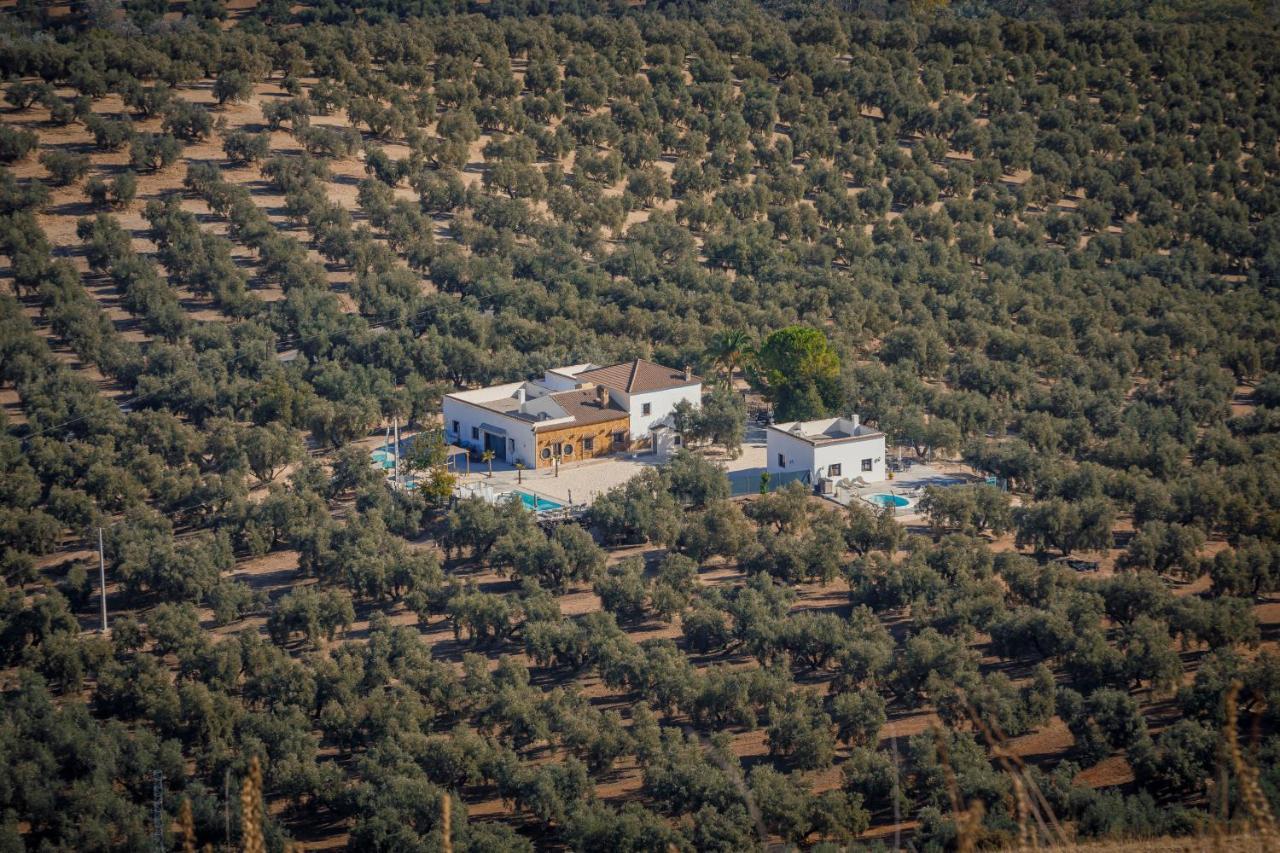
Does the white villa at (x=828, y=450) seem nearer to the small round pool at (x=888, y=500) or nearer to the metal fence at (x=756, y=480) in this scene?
the metal fence at (x=756, y=480)

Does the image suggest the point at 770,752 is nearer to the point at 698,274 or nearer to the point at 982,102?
the point at 698,274

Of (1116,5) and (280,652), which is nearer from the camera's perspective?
(280,652)

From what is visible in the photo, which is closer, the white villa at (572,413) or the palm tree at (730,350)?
the white villa at (572,413)

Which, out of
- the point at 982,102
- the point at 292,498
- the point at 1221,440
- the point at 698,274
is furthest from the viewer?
the point at 982,102

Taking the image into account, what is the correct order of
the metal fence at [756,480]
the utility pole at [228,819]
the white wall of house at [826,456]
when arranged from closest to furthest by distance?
the utility pole at [228,819]
the metal fence at [756,480]
the white wall of house at [826,456]

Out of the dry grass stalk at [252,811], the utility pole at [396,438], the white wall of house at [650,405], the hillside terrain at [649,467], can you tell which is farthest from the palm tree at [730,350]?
the dry grass stalk at [252,811]

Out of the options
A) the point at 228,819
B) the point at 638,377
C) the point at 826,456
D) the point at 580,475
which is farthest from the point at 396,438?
the point at 228,819

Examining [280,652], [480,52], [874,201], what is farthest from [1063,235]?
[280,652]

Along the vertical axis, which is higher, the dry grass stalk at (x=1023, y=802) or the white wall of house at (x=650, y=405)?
the dry grass stalk at (x=1023, y=802)

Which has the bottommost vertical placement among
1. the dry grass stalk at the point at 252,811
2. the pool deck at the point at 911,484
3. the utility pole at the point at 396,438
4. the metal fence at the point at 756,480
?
the pool deck at the point at 911,484
